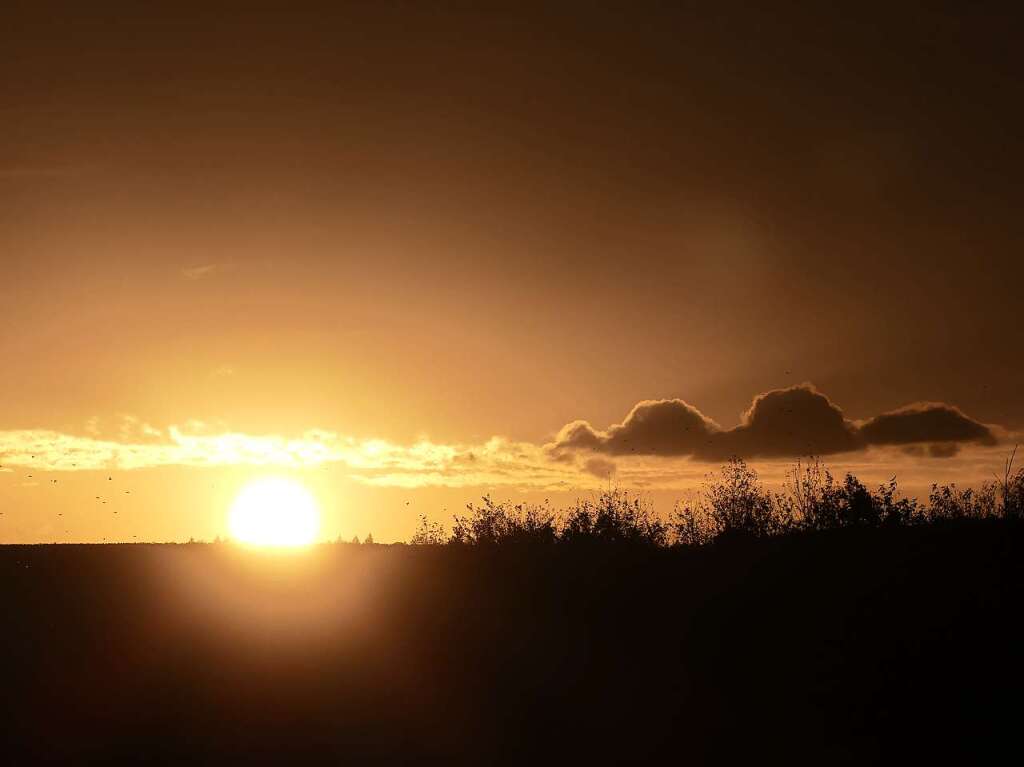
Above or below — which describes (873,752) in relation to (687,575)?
below

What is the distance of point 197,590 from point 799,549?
13108 mm

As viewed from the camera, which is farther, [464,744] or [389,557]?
[389,557]

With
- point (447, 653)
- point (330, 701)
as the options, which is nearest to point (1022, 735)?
point (447, 653)

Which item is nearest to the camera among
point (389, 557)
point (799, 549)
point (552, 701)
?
point (552, 701)

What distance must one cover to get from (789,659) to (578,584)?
4394 mm

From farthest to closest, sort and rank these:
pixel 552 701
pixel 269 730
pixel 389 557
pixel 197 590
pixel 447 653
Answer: pixel 389 557 < pixel 197 590 < pixel 447 653 < pixel 552 701 < pixel 269 730

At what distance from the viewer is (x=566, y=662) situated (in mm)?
11945

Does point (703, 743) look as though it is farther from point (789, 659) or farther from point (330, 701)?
point (330, 701)

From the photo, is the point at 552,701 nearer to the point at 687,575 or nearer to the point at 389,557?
the point at 687,575

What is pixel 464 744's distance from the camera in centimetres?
956

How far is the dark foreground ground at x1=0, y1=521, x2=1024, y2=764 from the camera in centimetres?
956

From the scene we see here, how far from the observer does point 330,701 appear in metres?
10.8

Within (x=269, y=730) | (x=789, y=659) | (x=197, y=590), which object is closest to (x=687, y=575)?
(x=789, y=659)

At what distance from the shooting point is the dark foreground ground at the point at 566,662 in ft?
31.4
